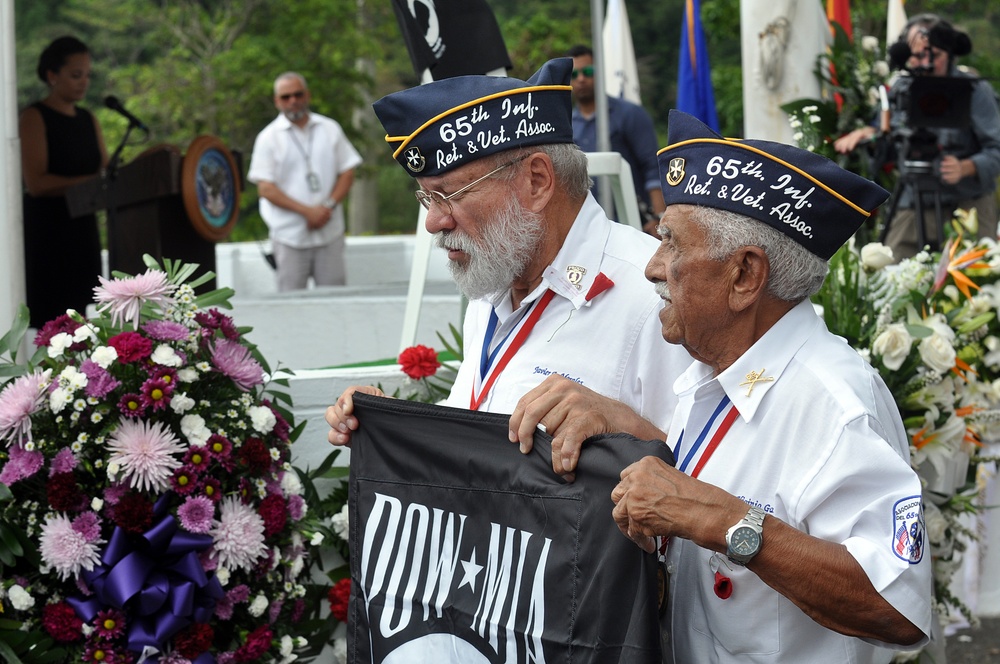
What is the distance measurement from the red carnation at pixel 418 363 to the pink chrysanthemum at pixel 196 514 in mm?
886

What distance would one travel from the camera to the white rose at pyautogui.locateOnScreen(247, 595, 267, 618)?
3551 mm

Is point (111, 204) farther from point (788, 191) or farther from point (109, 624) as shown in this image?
point (788, 191)

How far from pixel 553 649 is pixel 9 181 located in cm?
273

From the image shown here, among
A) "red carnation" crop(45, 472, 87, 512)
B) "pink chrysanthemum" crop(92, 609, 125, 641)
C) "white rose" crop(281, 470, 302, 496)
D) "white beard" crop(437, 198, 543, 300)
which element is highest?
"white beard" crop(437, 198, 543, 300)

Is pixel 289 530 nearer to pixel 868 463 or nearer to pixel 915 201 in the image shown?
pixel 868 463

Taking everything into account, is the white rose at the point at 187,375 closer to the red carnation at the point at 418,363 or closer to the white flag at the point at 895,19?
the red carnation at the point at 418,363

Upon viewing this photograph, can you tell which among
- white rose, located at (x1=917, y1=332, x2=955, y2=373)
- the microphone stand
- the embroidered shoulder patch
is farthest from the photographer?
the embroidered shoulder patch

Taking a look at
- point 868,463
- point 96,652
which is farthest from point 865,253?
point 96,652

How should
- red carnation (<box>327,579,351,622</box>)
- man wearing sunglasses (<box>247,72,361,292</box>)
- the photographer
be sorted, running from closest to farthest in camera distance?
red carnation (<box>327,579,351,622</box>)
the photographer
man wearing sunglasses (<box>247,72,361,292</box>)

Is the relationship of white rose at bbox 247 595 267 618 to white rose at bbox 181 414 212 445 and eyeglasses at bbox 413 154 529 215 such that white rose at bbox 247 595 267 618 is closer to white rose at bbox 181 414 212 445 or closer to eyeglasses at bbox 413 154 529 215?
white rose at bbox 181 414 212 445

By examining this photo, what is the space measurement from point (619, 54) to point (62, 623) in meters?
9.22

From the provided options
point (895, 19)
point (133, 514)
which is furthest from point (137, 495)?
point (895, 19)

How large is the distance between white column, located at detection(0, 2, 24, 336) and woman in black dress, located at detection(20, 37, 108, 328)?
301cm

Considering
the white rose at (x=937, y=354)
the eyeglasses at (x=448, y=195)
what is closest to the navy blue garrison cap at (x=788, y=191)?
the eyeglasses at (x=448, y=195)
